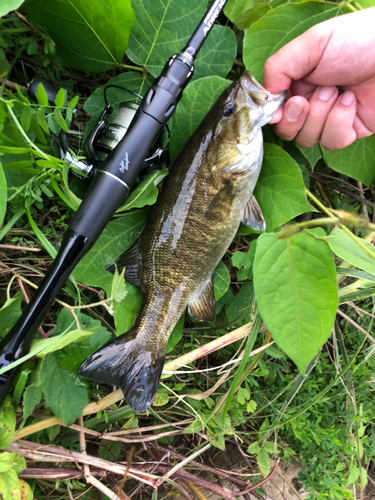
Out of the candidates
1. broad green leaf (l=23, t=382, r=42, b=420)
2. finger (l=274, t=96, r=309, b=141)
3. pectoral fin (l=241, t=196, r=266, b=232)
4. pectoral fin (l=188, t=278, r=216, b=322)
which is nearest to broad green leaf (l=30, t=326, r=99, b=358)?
broad green leaf (l=23, t=382, r=42, b=420)

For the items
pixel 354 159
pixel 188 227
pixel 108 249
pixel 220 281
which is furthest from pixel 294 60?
pixel 108 249

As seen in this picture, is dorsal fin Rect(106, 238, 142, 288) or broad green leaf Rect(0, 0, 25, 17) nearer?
broad green leaf Rect(0, 0, 25, 17)

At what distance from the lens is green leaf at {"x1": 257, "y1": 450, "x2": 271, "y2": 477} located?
1713 millimetres

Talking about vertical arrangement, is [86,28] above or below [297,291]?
above

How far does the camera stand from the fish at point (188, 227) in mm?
1377

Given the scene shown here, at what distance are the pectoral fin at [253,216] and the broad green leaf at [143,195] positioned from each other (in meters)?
0.43

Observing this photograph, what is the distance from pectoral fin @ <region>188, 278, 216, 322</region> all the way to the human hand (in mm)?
812

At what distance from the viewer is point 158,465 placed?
5.39ft

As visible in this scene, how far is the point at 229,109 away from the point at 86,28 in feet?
2.26

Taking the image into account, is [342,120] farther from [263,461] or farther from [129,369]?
[263,461]

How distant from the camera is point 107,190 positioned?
122 cm

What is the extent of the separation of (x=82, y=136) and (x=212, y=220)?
2.54 feet

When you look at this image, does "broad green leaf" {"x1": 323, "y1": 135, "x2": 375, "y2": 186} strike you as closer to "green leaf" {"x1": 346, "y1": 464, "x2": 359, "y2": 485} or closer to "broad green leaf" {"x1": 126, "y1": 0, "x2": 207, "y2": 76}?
"broad green leaf" {"x1": 126, "y1": 0, "x2": 207, "y2": 76}

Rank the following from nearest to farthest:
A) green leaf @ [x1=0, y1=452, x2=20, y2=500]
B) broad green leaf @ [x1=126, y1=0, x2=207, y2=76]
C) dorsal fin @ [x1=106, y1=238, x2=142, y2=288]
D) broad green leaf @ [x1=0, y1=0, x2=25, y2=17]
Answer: broad green leaf @ [x1=0, y1=0, x2=25, y2=17]
green leaf @ [x1=0, y1=452, x2=20, y2=500]
broad green leaf @ [x1=126, y1=0, x2=207, y2=76]
dorsal fin @ [x1=106, y1=238, x2=142, y2=288]
